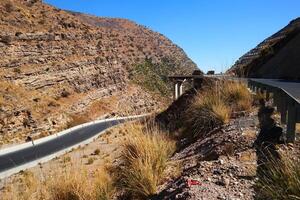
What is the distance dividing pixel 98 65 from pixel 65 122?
1985cm

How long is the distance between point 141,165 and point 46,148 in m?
31.4

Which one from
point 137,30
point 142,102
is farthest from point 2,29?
point 137,30

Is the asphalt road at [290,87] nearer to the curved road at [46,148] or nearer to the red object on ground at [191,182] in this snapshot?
the red object on ground at [191,182]

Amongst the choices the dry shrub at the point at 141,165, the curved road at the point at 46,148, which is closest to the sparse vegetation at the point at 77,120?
the curved road at the point at 46,148

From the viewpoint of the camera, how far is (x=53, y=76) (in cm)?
5519

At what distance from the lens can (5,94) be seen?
43531 millimetres

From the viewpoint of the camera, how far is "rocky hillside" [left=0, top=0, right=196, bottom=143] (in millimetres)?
44938

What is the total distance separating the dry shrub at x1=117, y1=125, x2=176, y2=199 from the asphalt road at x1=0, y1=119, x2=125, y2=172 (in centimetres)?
1479

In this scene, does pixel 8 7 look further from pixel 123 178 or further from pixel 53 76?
pixel 123 178

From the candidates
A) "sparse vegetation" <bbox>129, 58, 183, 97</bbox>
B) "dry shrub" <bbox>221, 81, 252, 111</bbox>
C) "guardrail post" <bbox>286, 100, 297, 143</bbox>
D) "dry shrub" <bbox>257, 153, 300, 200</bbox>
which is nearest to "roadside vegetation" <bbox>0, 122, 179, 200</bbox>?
"guardrail post" <bbox>286, 100, 297, 143</bbox>

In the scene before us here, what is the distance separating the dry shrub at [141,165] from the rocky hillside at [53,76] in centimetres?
3434

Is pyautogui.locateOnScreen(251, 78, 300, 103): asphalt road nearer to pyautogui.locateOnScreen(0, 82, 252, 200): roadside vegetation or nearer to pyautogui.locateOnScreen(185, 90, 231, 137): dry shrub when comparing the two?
pyautogui.locateOnScreen(185, 90, 231, 137): dry shrub

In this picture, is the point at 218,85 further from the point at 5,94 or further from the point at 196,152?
the point at 5,94

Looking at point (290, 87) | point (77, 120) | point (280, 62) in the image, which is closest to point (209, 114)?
point (290, 87)
